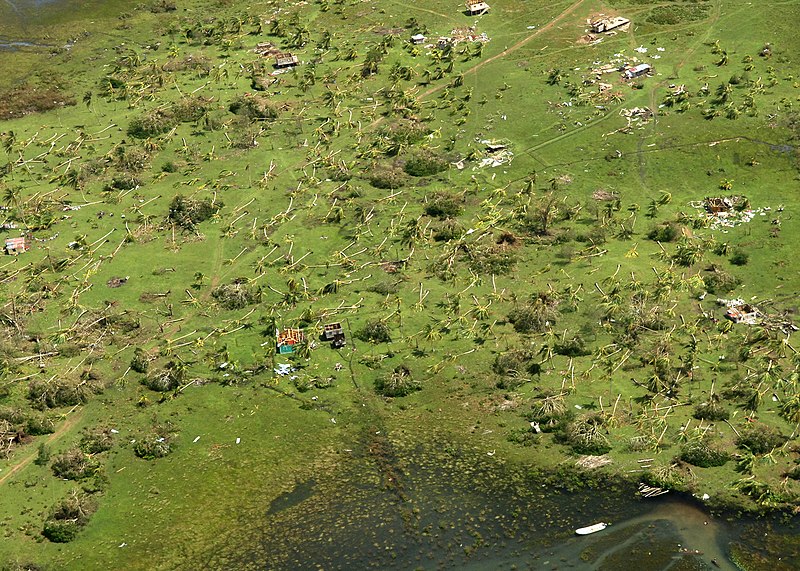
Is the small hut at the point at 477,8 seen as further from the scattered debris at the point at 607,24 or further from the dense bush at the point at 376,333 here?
the dense bush at the point at 376,333

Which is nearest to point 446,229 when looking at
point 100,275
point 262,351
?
point 262,351

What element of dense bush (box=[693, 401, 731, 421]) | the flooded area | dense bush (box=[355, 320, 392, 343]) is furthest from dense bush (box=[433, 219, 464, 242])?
dense bush (box=[693, 401, 731, 421])

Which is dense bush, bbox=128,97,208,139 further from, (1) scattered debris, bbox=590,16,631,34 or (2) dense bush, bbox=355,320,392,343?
(1) scattered debris, bbox=590,16,631,34

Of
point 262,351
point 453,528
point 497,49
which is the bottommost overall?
point 453,528

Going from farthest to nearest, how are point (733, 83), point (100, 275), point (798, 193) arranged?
point (733, 83), point (798, 193), point (100, 275)

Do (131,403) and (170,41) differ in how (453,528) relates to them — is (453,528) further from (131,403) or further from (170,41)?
(170,41)

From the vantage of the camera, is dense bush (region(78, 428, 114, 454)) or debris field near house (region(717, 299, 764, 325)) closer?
dense bush (region(78, 428, 114, 454))
